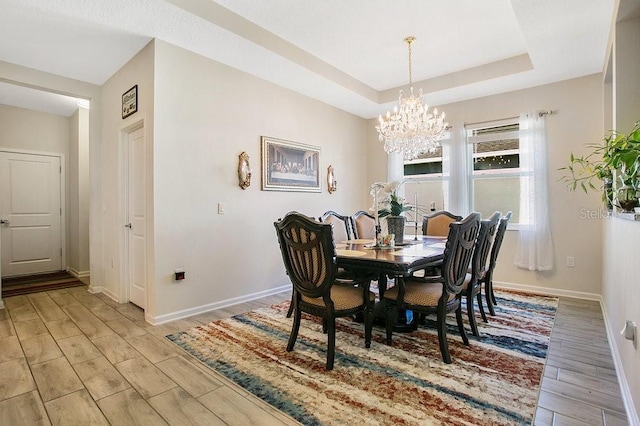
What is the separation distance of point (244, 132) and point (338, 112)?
6.45 ft

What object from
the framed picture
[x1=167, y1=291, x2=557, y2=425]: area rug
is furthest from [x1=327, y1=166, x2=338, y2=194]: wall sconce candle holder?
[x1=167, y1=291, x2=557, y2=425]: area rug

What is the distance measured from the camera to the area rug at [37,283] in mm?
4211

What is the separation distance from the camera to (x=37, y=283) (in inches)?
181

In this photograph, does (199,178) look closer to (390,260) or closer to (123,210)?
(123,210)

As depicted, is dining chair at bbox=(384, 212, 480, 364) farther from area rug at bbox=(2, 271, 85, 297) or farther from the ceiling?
area rug at bbox=(2, 271, 85, 297)

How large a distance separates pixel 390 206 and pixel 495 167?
2.46 m

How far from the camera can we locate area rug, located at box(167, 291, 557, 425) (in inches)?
66.5

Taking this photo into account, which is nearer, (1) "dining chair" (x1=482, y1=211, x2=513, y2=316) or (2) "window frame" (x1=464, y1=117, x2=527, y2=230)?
(1) "dining chair" (x1=482, y1=211, x2=513, y2=316)

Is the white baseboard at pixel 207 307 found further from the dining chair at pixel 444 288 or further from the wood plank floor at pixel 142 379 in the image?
the dining chair at pixel 444 288

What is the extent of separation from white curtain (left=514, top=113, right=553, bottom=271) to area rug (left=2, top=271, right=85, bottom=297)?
6172mm

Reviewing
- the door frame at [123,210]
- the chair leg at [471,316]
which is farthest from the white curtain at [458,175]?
the door frame at [123,210]

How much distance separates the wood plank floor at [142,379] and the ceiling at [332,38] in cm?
266

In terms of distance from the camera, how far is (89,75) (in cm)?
386

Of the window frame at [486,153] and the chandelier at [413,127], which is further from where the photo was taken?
the window frame at [486,153]
